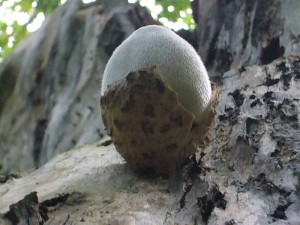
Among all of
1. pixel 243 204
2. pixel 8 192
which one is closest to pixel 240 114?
pixel 243 204

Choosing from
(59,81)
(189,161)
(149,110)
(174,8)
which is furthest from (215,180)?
(174,8)

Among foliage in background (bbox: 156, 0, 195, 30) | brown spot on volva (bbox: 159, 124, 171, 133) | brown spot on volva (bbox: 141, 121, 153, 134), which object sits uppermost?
brown spot on volva (bbox: 141, 121, 153, 134)

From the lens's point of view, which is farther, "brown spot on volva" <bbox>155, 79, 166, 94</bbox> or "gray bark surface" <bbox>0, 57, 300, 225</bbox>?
"brown spot on volva" <bbox>155, 79, 166, 94</bbox>

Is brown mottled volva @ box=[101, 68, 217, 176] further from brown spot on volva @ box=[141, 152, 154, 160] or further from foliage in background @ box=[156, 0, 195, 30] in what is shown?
foliage in background @ box=[156, 0, 195, 30]

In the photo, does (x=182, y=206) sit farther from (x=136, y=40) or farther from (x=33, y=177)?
(x=33, y=177)

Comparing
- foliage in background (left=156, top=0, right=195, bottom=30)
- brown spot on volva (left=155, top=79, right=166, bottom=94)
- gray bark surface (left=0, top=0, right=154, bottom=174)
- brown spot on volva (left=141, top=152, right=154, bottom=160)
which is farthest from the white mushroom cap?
foliage in background (left=156, top=0, right=195, bottom=30)

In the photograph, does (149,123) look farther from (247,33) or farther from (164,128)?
(247,33)
